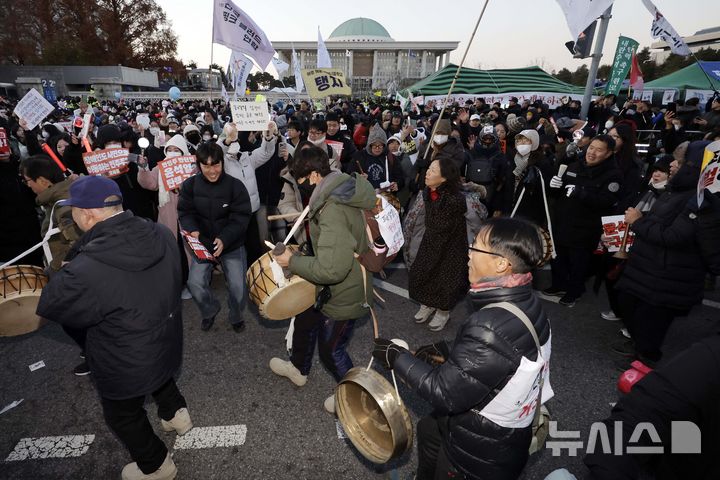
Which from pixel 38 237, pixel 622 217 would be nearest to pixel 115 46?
pixel 38 237

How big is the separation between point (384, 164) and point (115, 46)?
66.5 metres

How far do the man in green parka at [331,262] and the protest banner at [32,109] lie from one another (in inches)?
232

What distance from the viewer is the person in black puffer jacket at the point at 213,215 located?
3.82 meters

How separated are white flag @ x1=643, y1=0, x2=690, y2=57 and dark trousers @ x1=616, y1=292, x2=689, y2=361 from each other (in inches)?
365

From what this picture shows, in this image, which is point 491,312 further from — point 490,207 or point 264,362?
point 490,207

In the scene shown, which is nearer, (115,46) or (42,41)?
(42,41)

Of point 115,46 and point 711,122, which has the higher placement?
point 115,46

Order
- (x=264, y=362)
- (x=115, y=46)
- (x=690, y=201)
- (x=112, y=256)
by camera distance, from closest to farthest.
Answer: (x=112, y=256) → (x=690, y=201) → (x=264, y=362) → (x=115, y=46)

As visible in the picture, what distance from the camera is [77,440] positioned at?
290cm

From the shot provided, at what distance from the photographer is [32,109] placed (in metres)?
6.16

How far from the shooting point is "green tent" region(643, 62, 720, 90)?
1767 cm

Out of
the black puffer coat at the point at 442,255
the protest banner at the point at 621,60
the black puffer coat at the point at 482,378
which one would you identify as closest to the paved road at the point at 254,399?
→ the black puffer coat at the point at 442,255

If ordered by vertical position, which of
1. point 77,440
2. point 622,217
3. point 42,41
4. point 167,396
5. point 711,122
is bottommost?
point 77,440

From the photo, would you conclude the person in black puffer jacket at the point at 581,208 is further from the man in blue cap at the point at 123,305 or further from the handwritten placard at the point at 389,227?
the man in blue cap at the point at 123,305
